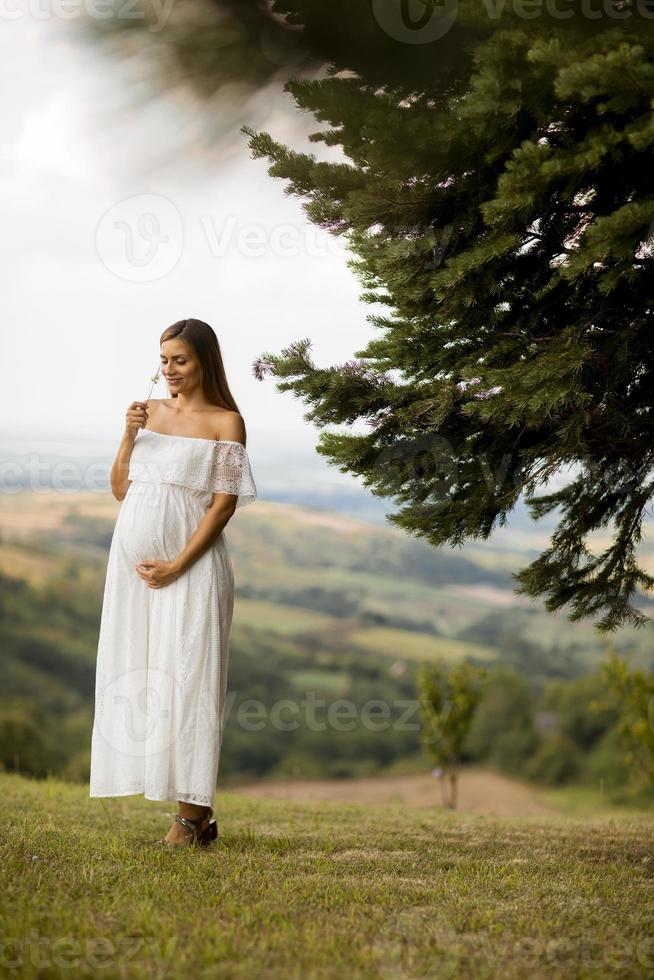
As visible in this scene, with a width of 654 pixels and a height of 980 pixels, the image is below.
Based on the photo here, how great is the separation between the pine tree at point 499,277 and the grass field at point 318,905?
4.73 ft

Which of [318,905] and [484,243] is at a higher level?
[484,243]

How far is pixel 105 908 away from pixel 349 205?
2.66 metres

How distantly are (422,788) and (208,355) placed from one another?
19268 millimetres

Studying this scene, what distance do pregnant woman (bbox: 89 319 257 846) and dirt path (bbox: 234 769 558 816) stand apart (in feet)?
53.6

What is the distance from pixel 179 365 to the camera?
4.03 m

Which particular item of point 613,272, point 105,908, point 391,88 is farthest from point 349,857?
point 391,88

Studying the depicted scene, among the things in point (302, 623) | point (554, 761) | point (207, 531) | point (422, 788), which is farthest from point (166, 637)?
point (302, 623)

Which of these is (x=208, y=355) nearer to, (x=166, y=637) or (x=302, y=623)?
(x=166, y=637)

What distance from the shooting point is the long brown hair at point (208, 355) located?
13.2ft

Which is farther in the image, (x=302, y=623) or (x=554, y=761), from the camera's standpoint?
(x=302, y=623)

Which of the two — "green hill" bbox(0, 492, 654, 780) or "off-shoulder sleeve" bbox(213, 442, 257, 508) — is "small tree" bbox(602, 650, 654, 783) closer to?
"off-shoulder sleeve" bbox(213, 442, 257, 508)

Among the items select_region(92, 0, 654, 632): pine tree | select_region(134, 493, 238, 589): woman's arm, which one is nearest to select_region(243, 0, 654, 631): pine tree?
select_region(92, 0, 654, 632): pine tree

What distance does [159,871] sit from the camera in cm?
329

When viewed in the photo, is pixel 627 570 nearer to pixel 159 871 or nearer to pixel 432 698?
pixel 159 871
